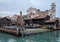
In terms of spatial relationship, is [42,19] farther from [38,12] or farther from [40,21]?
[38,12]

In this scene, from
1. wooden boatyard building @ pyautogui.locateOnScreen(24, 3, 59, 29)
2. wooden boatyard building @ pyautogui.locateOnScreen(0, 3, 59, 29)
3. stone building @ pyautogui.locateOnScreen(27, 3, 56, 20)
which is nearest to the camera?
wooden boatyard building @ pyautogui.locateOnScreen(0, 3, 59, 29)

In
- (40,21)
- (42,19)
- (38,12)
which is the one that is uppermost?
(38,12)

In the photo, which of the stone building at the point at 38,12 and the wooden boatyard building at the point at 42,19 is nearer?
the wooden boatyard building at the point at 42,19

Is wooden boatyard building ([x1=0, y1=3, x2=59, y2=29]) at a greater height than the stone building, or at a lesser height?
lesser

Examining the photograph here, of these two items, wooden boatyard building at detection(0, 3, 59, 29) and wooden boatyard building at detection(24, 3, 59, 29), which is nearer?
wooden boatyard building at detection(0, 3, 59, 29)

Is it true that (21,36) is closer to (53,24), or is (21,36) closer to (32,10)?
(53,24)

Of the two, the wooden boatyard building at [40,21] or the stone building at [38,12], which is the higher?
the stone building at [38,12]

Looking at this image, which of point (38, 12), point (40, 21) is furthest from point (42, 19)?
point (38, 12)

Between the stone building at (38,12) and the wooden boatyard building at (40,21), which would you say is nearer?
the wooden boatyard building at (40,21)

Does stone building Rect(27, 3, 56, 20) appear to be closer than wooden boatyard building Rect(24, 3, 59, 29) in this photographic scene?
No

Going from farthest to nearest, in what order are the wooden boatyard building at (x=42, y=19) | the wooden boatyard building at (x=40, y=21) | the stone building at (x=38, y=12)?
the stone building at (x=38, y=12) < the wooden boatyard building at (x=42, y=19) < the wooden boatyard building at (x=40, y=21)

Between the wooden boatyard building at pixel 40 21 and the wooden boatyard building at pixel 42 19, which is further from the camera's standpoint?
the wooden boatyard building at pixel 42 19

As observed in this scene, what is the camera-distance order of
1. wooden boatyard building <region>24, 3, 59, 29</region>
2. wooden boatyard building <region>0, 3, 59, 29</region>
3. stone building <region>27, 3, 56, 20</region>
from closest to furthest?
wooden boatyard building <region>0, 3, 59, 29</region> < wooden boatyard building <region>24, 3, 59, 29</region> < stone building <region>27, 3, 56, 20</region>

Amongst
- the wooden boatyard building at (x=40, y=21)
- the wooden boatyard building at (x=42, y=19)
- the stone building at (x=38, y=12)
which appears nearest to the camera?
the wooden boatyard building at (x=40, y=21)
